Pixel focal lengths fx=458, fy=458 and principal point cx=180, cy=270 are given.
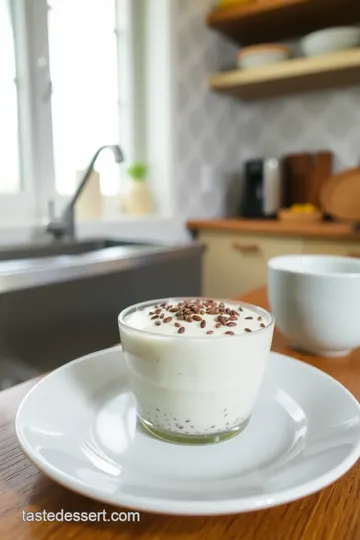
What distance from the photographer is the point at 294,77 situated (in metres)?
2.09

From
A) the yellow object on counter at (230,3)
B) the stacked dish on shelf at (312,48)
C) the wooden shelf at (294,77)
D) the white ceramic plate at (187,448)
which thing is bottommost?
the white ceramic plate at (187,448)

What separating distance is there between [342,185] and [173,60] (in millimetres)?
961

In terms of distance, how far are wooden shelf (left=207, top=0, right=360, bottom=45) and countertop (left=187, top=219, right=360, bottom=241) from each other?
94cm

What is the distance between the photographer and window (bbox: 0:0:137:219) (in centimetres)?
157

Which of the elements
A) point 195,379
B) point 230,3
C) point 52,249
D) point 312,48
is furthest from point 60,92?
point 195,379

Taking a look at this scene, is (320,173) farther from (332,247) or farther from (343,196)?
(332,247)

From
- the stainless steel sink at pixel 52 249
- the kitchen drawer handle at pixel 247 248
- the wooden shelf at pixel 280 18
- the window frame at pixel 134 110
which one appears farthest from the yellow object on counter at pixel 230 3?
the stainless steel sink at pixel 52 249

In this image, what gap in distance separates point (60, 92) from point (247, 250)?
102 centimetres

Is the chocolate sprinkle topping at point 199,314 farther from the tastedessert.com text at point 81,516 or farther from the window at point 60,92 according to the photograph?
the window at point 60,92

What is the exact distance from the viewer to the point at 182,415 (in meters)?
0.40

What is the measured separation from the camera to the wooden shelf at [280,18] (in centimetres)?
200

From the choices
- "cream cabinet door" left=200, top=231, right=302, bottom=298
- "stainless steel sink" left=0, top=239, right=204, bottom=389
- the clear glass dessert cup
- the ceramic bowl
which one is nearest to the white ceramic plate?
the clear glass dessert cup

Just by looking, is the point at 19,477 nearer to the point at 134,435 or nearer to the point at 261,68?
the point at 134,435

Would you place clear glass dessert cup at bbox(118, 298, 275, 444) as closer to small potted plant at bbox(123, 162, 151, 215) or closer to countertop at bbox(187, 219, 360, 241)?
countertop at bbox(187, 219, 360, 241)
